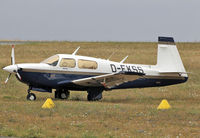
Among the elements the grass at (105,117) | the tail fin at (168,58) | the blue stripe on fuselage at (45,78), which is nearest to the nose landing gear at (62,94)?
the blue stripe on fuselage at (45,78)

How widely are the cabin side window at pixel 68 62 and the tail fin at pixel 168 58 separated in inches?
165

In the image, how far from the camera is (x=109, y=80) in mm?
20750

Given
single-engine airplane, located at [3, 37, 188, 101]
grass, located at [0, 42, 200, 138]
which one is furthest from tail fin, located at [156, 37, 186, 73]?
grass, located at [0, 42, 200, 138]

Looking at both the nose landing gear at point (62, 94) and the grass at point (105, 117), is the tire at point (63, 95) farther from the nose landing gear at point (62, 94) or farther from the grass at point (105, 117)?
the grass at point (105, 117)

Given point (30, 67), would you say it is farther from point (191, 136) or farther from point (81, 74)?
point (191, 136)

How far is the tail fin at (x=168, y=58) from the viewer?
22.5m

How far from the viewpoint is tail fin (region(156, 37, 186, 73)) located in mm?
22500

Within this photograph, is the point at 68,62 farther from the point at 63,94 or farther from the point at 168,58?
the point at 168,58

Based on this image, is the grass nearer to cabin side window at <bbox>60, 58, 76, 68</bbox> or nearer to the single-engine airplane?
the single-engine airplane

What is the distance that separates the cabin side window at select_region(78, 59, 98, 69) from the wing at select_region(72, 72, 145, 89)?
2.18 ft

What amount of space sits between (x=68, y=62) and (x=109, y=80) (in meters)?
1.85

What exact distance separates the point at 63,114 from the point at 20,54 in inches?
1110

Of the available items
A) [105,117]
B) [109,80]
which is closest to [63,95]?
[109,80]

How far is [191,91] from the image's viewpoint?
25766 mm
